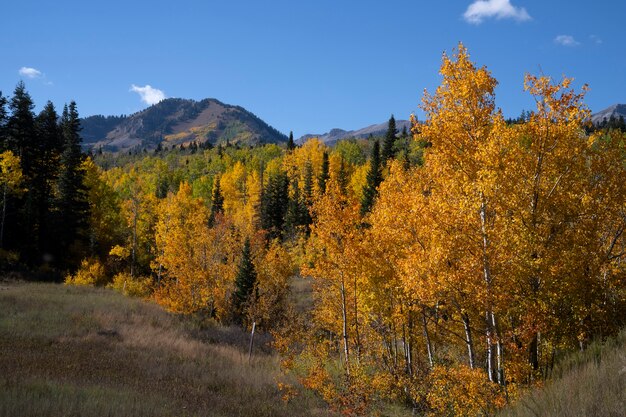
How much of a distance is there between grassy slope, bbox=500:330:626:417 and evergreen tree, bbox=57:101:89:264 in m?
43.6

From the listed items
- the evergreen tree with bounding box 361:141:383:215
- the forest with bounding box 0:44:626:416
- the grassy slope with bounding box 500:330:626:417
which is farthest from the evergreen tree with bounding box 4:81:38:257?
the grassy slope with bounding box 500:330:626:417

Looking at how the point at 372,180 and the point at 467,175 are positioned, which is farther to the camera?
the point at 372,180

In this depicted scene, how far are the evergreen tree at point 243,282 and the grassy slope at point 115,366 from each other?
6692mm

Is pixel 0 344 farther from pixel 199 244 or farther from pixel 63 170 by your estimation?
pixel 63 170

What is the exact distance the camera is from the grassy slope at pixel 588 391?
22.8 feet

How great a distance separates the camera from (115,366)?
16.0 m

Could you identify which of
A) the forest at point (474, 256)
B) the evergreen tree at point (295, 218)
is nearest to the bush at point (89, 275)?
the forest at point (474, 256)

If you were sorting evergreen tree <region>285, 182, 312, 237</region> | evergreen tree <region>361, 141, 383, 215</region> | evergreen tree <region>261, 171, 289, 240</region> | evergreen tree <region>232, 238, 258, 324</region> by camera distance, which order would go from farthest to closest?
1. evergreen tree <region>261, 171, 289, 240</region>
2. evergreen tree <region>285, 182, 312, 237</region>
3. evergreen tree <region>361, 141, 383, 215</region>
4. evergreen tree <region>232, 238, 258, 324</region>

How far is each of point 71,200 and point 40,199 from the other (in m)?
3.47

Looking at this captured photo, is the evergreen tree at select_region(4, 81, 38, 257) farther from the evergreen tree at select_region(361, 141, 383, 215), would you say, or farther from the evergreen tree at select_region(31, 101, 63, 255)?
the evergreen tree at select_region(361, 141, 383, 215)

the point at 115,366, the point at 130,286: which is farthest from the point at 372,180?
the point at 115,366

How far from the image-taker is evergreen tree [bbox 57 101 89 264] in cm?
4138

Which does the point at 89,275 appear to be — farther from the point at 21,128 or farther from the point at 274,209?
the point at 274,209

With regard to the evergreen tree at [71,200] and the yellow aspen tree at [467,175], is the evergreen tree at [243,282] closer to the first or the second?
the evergreen tree at [71,200]
